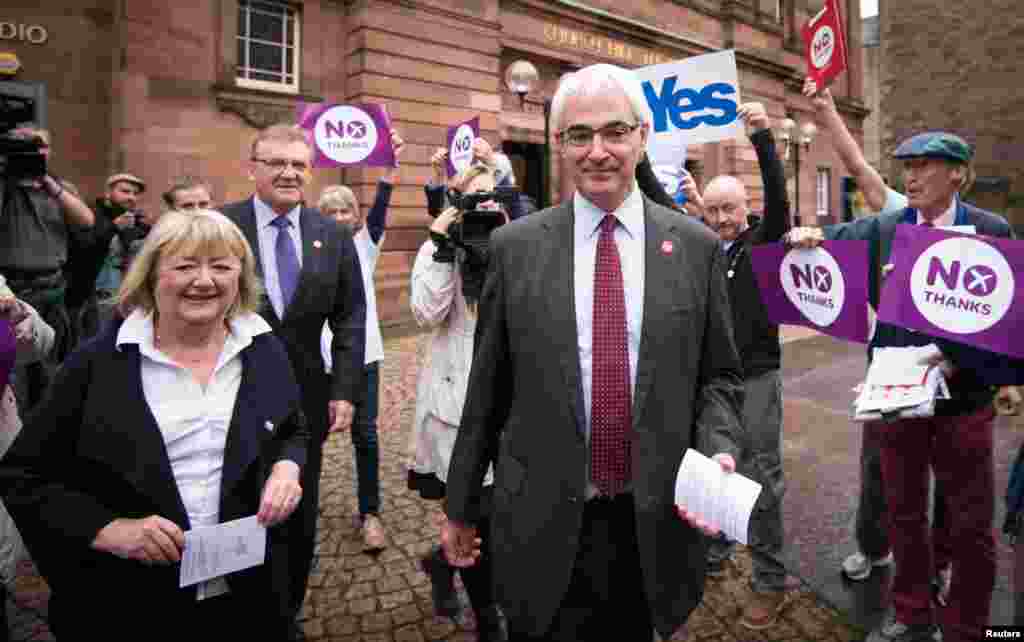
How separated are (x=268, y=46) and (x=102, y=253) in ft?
26.1

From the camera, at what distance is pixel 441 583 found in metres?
2.96

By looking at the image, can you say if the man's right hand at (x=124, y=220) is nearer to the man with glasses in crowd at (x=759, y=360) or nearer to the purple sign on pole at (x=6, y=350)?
the purple sign on pole at (x=6, y=350)

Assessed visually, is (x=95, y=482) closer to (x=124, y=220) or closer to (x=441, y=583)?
(x=441, y=583)

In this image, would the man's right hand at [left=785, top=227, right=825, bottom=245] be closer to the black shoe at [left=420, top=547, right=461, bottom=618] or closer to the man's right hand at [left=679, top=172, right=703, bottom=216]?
the man's right hand at [left=679, top=172, right=703, bottom=216]

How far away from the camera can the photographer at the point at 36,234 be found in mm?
3730

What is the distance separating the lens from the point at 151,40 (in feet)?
31.4

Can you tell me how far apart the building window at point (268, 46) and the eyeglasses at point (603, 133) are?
34.4 ft

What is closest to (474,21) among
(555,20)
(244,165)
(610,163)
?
(555,20)

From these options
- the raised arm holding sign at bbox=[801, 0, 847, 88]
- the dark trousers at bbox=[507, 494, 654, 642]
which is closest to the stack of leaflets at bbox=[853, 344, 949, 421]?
the dark trousers at bbox=[507, 494, 654, 642]

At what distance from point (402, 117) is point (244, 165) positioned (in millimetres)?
2993

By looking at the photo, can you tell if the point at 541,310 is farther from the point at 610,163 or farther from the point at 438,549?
the point at 438,549

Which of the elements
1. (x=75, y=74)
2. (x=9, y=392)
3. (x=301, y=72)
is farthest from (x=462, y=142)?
(x=75, y=74)

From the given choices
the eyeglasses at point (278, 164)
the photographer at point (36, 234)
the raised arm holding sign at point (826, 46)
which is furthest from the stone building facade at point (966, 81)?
the photographer at point (36, 234)

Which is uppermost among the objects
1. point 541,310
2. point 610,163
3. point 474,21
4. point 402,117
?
point 474,21
